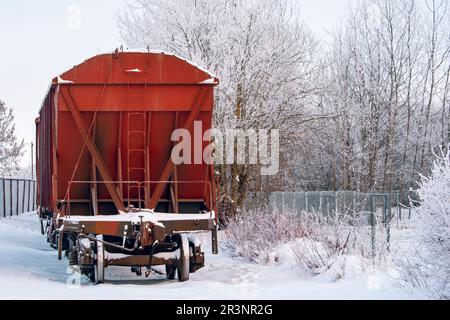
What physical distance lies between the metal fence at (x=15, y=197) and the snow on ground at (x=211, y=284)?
71.4 feet

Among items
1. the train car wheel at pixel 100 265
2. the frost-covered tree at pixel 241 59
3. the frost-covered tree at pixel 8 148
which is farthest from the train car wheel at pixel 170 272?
the frost-covered tree at pixel 8 148

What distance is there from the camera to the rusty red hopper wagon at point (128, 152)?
1154 cm

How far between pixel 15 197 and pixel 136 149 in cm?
2879

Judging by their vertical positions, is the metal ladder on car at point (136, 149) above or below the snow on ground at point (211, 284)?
above

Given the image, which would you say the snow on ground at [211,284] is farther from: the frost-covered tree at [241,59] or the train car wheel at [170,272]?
the frost-covered tree at [241,59]

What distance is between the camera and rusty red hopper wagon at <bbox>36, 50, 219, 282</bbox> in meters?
11.5

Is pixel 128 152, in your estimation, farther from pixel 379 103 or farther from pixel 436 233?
pixel 379 103

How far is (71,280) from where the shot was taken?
38.1ft

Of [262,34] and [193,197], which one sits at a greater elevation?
[262,34]

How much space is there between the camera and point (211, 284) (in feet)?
35.5

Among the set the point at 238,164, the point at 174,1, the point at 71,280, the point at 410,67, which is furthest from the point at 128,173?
the point at 410,67

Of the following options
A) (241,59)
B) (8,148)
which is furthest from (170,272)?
(8,148)
